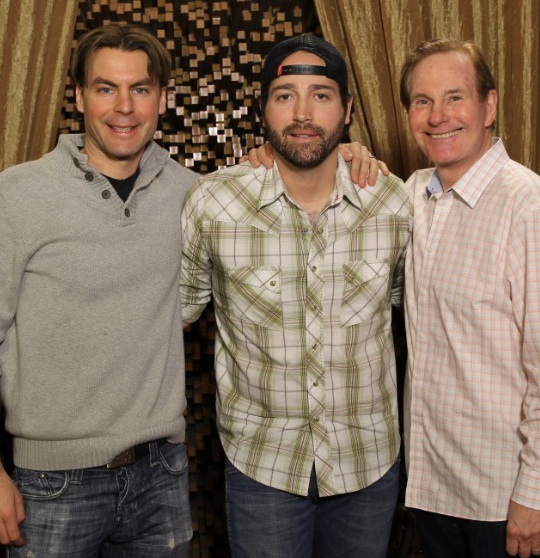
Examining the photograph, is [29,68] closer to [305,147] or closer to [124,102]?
[124,102]

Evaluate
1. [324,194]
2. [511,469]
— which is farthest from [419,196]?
[511,469]

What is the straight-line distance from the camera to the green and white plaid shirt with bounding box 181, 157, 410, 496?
5.24 ft

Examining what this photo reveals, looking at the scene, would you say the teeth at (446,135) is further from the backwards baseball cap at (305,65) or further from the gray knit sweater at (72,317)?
the gray knit sweater at (72,317)

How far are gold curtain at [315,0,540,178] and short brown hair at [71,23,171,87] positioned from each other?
0.58 metres

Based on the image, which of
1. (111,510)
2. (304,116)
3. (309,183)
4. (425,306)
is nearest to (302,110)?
(304,116)

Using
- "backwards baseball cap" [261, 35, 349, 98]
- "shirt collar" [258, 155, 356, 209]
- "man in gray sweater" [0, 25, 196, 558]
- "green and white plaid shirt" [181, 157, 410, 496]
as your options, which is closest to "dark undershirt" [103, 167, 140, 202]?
"man in gray sweater" [0, 25, 196, 558]

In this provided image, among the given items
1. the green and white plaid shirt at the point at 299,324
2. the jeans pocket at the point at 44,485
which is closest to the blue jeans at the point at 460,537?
the green and white plaid shirt at the point at 299,324

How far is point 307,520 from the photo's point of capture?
163 centimetres

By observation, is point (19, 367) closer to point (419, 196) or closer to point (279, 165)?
point (279, 165)

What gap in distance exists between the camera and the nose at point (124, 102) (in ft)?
5.10

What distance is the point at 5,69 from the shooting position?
199cm

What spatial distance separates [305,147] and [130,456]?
0.73 metres

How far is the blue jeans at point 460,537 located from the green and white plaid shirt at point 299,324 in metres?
0.15

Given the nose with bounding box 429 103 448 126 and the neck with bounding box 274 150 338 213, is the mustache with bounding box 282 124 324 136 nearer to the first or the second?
the neck with bounding box 274 150 338 213
